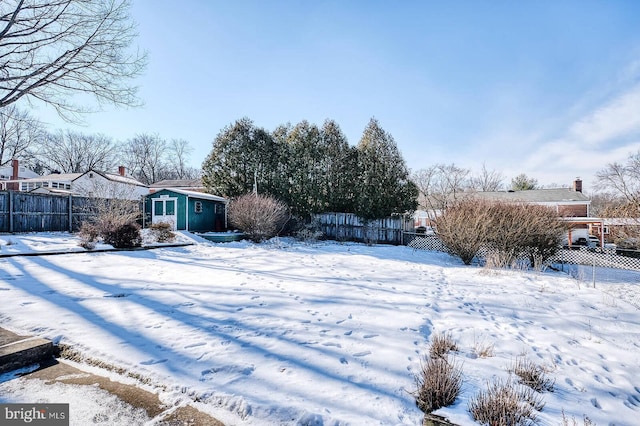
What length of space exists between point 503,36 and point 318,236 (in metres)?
10.8

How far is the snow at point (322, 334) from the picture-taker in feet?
Result: 7.00

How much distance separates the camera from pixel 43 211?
13.7 meters

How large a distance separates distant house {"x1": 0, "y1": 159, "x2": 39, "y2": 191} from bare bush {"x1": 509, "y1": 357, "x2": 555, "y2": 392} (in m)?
41.5

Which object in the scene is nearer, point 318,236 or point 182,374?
point 182,374

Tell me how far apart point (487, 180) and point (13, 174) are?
49247 millimetres

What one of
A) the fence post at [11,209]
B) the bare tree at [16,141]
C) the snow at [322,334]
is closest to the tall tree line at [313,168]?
the fence post at [11,209]

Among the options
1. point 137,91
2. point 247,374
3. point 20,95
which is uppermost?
point 137,91

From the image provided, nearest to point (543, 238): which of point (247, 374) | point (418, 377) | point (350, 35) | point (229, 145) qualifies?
point (350, 35)

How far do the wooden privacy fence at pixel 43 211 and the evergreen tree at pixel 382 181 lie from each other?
36.3 ft

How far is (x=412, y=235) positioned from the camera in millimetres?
15844

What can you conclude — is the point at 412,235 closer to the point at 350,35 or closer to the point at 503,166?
the point at 350,35

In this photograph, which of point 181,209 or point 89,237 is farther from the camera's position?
point 181,209

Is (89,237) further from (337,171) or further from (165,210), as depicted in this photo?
(337,171)

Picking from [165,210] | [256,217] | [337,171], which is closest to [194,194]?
[165,210]
